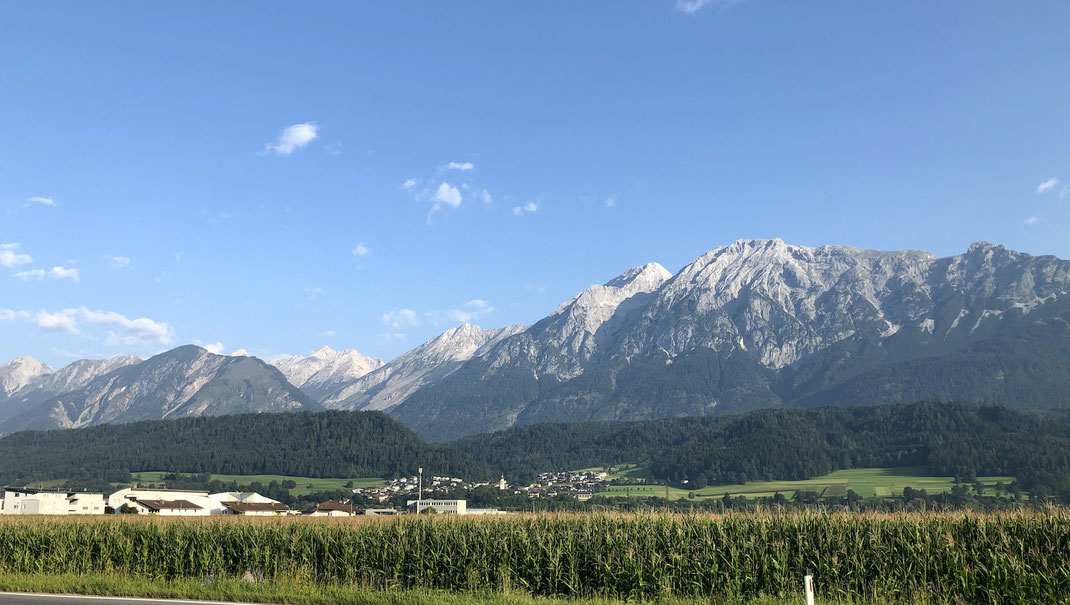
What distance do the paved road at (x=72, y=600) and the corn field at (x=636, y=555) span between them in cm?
564

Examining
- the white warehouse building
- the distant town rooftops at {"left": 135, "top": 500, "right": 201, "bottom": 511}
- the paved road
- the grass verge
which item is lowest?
the distant town rooftops at {"left": 135, "top": 500, "right": 201, "bottom": 511}

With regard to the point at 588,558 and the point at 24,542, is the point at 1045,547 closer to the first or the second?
the point at 588,558

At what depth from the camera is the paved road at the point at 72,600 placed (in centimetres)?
2403

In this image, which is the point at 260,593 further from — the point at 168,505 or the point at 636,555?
the point at 168,505

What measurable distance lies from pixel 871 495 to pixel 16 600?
204 metres

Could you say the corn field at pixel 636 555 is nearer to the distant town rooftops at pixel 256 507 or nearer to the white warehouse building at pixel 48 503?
the white warehouse building at pixel 48 503

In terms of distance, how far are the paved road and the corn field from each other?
18.5 feet

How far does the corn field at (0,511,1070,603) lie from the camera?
24.5 m

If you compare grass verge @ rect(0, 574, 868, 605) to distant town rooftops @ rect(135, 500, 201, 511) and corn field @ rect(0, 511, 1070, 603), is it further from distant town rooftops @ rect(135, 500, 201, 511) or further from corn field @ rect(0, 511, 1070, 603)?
distant town rooftops @ rect(135, 500, 201, 511)

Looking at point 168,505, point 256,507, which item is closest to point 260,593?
point 168,505

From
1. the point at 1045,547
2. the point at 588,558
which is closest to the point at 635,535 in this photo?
the point at 588,558

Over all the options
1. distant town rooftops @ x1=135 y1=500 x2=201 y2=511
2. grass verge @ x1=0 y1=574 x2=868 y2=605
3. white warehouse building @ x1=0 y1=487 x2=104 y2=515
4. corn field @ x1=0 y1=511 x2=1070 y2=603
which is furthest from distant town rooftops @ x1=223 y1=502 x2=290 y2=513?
grass verge @ x1=0 y1=574 x2=868 y2=605

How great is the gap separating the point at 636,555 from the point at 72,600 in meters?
19.5

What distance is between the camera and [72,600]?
80.7ft
